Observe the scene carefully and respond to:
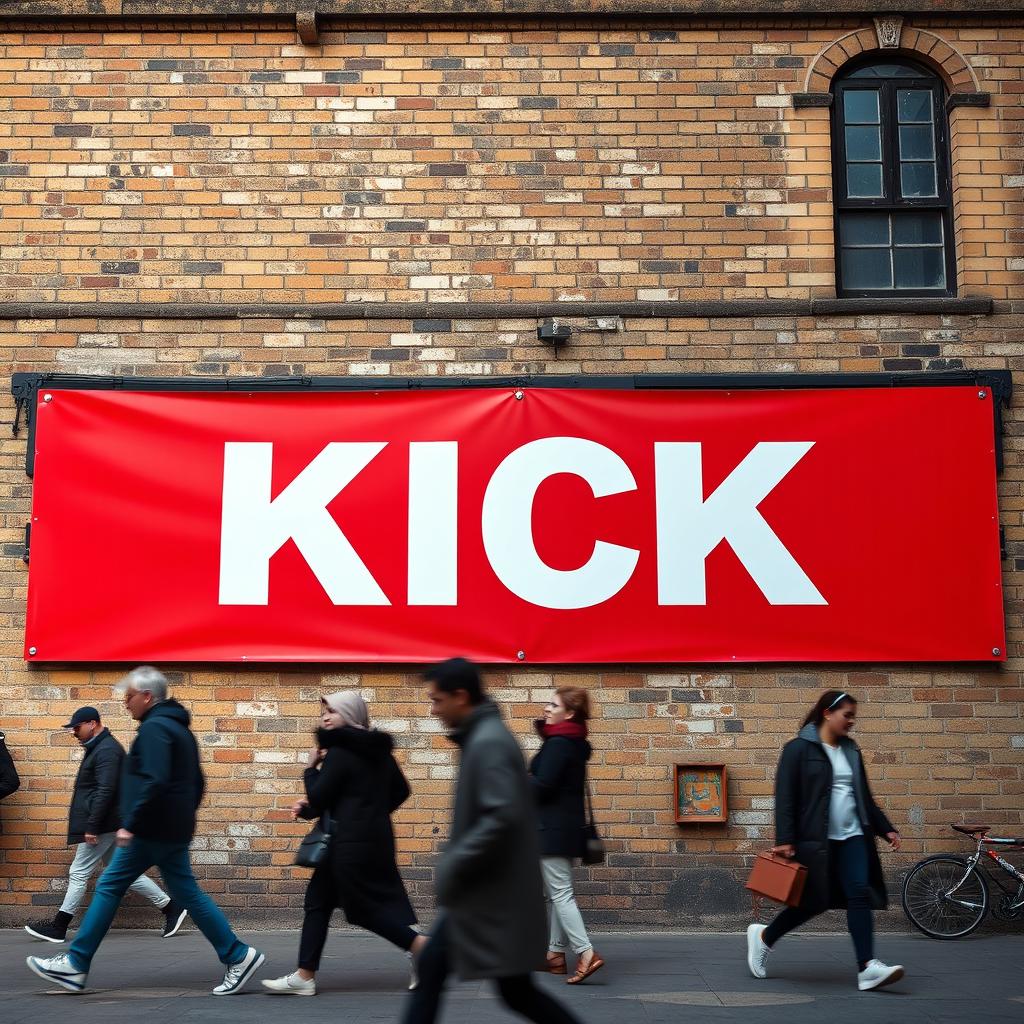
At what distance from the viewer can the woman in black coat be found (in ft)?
23.1

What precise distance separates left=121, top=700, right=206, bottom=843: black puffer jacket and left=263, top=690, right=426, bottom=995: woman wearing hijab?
A: 26.8 inches

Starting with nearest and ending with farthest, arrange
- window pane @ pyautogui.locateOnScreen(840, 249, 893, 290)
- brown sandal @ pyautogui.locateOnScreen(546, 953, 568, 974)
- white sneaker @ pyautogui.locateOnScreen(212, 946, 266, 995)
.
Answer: white sneaker @ pyautogui.locateOnScreen(212, 946, 266, 995)
brown sandal @ pyautogui.locateOnScreen(546, 953, 568, 974)
window pane @ pyautogui.locateOnScreen(840, 249, 893, 290)

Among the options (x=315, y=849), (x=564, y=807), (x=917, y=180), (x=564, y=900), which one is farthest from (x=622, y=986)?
(x=917, y=180)

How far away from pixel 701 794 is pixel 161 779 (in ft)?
13.9

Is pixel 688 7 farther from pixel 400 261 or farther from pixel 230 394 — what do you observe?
pixel 230 394

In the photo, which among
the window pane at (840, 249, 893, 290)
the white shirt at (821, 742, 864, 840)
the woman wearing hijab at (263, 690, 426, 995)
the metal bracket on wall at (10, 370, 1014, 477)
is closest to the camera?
the woman wearing hijab at (263, 690, 426, 995)

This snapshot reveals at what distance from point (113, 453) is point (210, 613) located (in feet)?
4.95

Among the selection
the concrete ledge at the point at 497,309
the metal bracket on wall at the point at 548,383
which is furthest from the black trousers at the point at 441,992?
the concrete ledge at the point at 497,309

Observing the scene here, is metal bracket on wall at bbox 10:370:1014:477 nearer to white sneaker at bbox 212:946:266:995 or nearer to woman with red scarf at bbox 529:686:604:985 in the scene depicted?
woman with red scarf at bbox 529:686:604:985

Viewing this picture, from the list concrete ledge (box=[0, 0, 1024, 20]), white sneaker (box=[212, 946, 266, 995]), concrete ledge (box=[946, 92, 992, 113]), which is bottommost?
white sneaker (box=[212, 946, 266, 995])

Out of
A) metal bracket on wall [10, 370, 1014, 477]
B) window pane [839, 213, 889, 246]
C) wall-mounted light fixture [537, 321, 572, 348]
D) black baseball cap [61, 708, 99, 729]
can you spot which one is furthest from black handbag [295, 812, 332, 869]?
window pane [839, 213, 889, 246]

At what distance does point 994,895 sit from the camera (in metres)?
9.30

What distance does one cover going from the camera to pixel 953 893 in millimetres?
8984

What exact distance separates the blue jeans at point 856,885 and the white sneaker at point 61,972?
4008 mm
